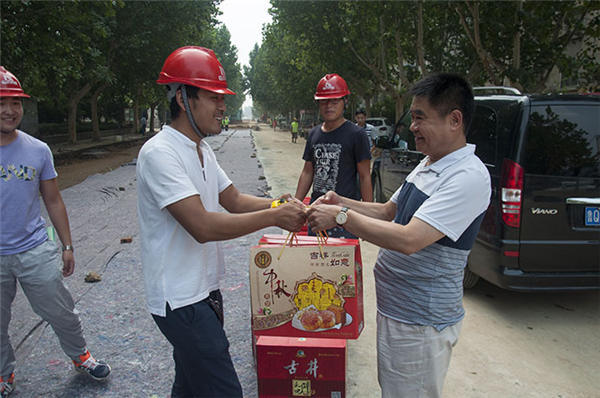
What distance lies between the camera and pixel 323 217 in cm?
214

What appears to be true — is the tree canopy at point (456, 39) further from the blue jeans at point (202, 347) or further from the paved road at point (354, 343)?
the blue jeans at point (202, 347)

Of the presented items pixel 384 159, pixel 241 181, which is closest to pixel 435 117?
pixel 384 159

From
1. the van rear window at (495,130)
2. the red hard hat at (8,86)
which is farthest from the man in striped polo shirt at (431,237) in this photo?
the van rear window at (495,130)

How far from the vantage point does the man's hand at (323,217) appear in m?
2.12

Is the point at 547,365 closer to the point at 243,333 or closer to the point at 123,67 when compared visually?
the point at 243,333

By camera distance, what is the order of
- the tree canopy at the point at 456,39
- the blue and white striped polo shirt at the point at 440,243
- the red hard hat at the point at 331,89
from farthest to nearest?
the tree canopy at the point at 456,39
the red hard hat at the point at 331,89
the blue and white striped polo shirt at the point at 440,243

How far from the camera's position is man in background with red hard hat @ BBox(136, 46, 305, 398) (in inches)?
74.3

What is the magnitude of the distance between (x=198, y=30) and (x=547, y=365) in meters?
26.2

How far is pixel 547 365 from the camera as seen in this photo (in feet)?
11.6

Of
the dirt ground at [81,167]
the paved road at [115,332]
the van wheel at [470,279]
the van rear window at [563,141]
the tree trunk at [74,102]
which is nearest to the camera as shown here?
the paved road at [115,332]

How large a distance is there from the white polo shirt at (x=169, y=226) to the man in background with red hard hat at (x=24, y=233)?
1.26 m

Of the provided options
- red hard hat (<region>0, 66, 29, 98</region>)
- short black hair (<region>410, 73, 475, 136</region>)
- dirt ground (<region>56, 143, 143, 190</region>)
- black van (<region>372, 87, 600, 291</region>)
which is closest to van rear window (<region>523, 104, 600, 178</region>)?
black van (<region>372, 87, 600, 291</region>)

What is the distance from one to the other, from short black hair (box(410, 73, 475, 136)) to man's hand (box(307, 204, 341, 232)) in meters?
0.62

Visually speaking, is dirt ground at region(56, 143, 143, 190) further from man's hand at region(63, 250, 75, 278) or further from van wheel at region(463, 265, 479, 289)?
van wheel at region(463, 265, 479, 289)
